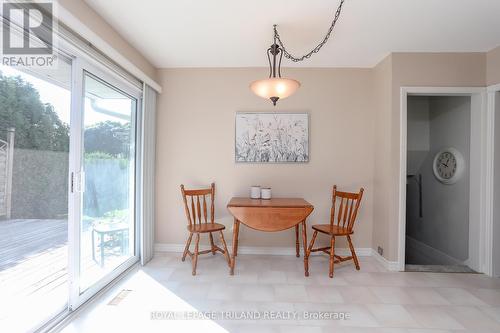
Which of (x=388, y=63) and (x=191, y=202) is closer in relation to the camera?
(x=388, y=63)

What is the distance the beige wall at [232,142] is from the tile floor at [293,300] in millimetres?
577

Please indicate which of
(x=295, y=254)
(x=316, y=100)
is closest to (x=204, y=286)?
(x=295, y=254)

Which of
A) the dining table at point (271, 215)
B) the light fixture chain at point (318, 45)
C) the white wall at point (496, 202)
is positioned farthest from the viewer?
the white wall at point (496, 202)

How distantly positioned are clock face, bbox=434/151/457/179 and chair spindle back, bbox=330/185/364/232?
3.80ft

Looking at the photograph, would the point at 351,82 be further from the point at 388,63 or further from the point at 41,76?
the point at 41,76

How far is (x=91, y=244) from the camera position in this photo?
2092 millimetres

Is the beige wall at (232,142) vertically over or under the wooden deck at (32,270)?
over

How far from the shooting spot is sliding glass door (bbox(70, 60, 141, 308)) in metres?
1.82

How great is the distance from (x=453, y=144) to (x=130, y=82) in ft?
11.7

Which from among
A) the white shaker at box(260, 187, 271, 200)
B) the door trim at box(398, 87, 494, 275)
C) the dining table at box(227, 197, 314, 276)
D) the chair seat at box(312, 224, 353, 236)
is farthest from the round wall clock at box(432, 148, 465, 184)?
the white shaker at box(260, 187, 271, 200)

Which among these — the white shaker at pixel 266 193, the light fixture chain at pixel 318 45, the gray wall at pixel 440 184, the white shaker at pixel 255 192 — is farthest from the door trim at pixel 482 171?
the white shaker at pixel 255 192

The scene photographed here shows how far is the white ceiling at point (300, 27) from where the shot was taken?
1860 millimetres

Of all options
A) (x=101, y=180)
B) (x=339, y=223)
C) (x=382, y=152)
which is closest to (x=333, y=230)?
(x=339, y=223)

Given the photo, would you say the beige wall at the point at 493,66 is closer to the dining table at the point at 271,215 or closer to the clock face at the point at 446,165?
the clock face at the point at 446,165
